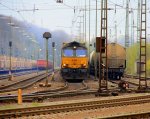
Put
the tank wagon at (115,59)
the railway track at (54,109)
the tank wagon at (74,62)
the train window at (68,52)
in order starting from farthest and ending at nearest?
1. the tank wagon at (115,59)
2. the train window at (68,52)
3. the tank wagon at (74,62)
4. the railway track at (54,109)

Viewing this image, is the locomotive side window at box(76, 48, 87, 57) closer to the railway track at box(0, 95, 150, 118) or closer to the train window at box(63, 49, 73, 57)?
the train window at box(63, 49, 73, 57)

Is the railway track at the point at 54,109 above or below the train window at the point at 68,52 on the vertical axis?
below

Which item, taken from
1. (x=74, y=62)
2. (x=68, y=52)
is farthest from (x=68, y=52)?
(x=74, y=62)

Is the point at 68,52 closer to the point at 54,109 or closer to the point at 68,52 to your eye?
the point at 68,52

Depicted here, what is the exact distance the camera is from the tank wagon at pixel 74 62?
120ft

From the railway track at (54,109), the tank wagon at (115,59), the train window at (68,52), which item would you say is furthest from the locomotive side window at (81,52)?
the railway track at (54,109)

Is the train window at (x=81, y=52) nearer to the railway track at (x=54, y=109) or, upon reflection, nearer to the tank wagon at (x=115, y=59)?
the tank wagon at (x=115, y=59)

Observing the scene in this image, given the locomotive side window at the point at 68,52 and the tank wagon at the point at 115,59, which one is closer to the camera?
the locomotive side window at the point at 68,52

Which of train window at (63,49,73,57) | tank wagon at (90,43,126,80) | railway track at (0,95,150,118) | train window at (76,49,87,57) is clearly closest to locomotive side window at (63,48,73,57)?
train window at (63,49,73,57)

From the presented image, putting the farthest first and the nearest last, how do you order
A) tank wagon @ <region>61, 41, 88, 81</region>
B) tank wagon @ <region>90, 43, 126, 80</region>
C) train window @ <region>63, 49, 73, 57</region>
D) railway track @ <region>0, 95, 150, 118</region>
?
tank wagon @ <region>90, 43, 126, 80</region>, train window @ <region>63, 49, 73, 57</region>, tank wagon @ <region>61, 41, 88, 81</region>, railway track @ <region>0, 95, 150, 118</region>

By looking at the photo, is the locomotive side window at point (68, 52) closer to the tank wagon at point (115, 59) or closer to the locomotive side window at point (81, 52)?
the locomotive side window at point (81, 52)

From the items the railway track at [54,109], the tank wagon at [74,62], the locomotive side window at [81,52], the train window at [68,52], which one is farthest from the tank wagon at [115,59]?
the railway track at [54,109]

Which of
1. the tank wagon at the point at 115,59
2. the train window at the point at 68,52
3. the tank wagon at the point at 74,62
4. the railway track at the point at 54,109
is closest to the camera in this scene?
the railway track at the point at 54,109

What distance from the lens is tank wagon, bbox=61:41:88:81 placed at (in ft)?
120
